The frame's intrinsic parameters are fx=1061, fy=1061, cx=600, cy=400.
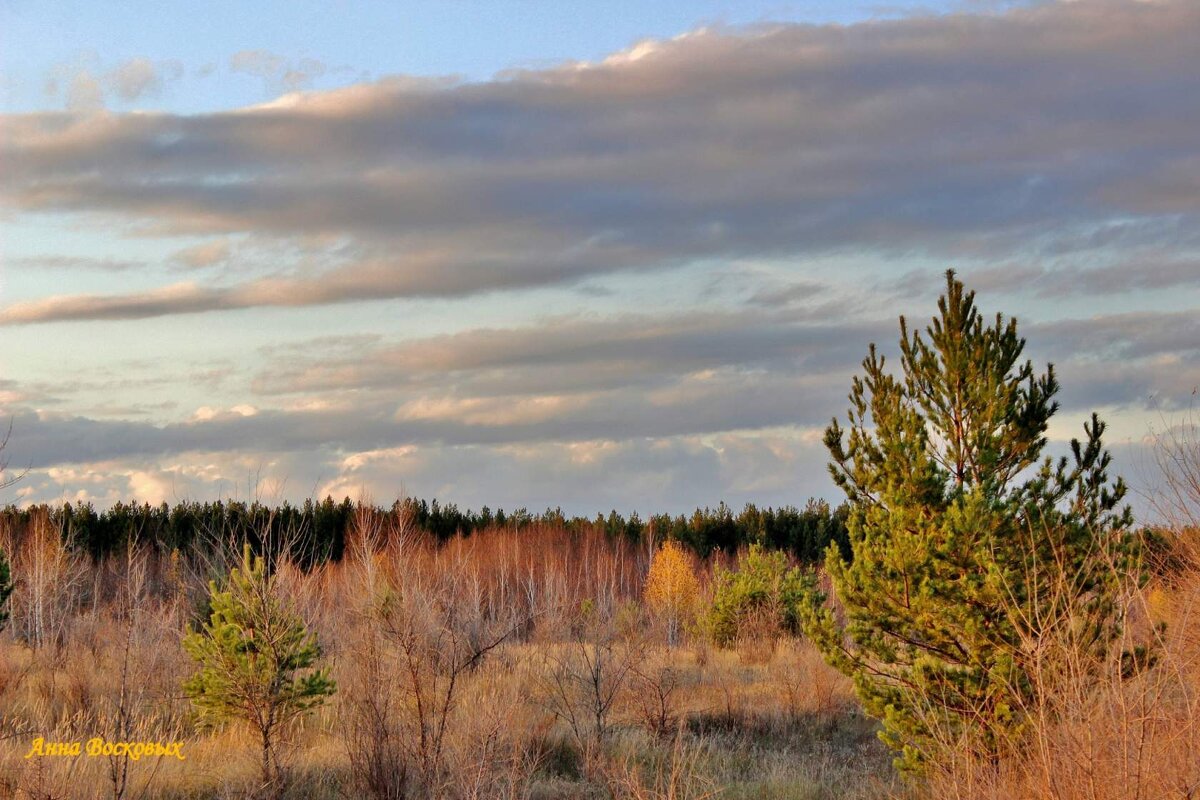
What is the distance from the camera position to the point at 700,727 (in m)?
13.7

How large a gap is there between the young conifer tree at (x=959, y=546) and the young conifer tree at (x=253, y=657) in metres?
5.29

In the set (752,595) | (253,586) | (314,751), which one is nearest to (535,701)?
(314,751)

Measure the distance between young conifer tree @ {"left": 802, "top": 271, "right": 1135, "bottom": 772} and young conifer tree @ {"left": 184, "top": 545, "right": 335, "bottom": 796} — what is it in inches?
208

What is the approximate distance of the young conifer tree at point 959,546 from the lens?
335 inches

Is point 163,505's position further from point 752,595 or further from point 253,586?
point 253,586

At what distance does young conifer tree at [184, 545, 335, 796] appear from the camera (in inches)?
420

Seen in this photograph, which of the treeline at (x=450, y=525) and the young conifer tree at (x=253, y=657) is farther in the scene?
the treeline at (x=450, y=525)

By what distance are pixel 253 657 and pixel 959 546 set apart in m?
7.02

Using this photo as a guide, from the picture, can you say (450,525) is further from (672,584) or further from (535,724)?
(535,724)

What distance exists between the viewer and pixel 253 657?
10906mm
